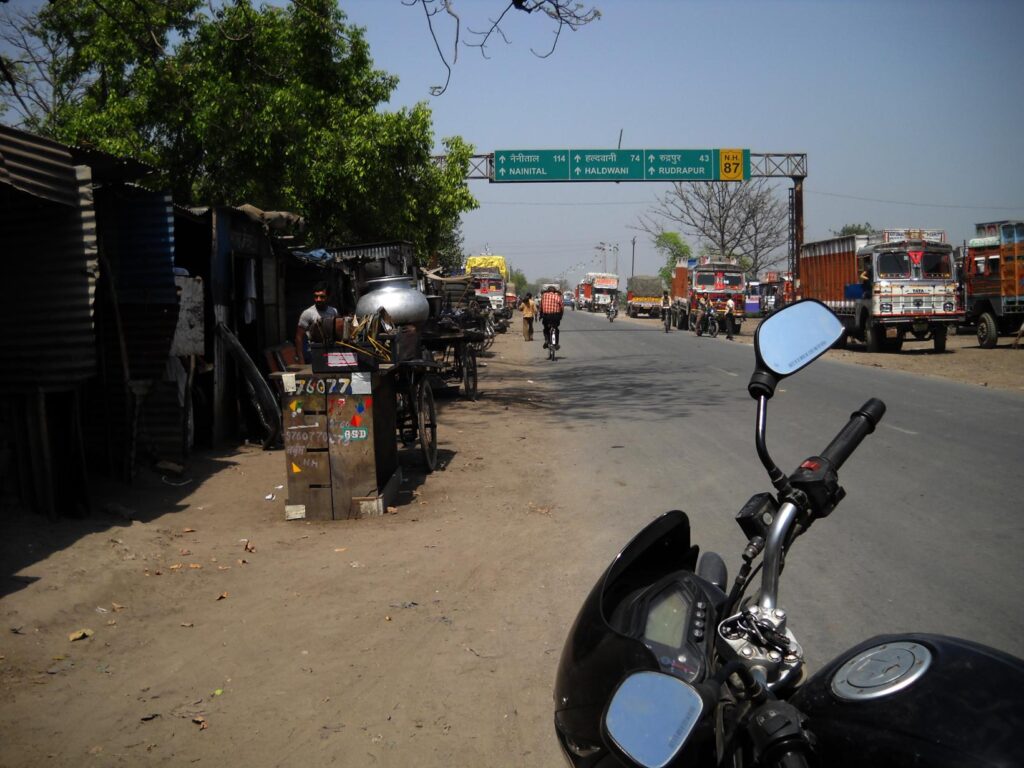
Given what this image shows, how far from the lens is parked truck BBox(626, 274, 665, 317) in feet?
223

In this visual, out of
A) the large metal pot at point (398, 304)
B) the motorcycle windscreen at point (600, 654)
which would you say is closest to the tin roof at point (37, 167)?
the large metal pot at point (398, 304)

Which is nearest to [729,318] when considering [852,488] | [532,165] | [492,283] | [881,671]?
[532,165]

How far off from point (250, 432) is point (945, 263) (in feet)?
71.2

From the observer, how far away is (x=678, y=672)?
1754 millimetres

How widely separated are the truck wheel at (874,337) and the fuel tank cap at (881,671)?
88.8 ft

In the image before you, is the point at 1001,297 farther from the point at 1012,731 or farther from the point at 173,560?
Answer: the point at 1012,731

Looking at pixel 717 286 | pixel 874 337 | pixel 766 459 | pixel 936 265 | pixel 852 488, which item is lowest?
pixel 852 488

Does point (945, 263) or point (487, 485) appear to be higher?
point (945, 263)

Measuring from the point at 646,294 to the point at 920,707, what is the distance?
68.0m

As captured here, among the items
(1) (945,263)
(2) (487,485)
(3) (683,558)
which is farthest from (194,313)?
(1) (945,263)

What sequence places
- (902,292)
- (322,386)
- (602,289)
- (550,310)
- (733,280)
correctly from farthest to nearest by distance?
(602,289) → (733,280) → (550,310) → (902,292) → (322,386)

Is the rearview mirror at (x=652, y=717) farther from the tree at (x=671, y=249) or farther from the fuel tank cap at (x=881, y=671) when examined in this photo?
the tree at (x=671, y=249)

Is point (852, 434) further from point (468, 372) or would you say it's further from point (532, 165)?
point (532, 165)

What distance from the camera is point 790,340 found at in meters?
2.29
